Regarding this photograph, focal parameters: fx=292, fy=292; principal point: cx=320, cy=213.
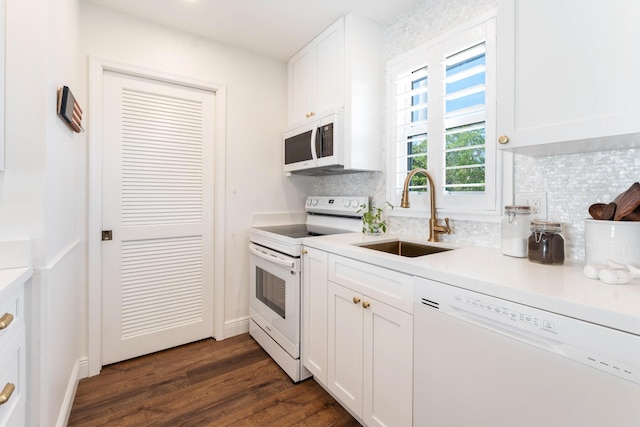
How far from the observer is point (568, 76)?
104cm

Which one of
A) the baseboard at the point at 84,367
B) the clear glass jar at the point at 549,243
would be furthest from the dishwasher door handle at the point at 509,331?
the baseboard at the point at 84,367

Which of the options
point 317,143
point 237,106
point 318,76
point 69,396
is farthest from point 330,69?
point 69,396

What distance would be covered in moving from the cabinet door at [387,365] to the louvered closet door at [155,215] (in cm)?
160

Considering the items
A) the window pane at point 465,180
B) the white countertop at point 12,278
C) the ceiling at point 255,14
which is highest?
the ceiling at point 255,14

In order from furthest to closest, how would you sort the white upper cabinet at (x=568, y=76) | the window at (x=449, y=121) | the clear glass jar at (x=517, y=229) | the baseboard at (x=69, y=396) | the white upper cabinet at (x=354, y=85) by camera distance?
the white upper cabinet at (x=354, y=85)
the window at (x=449, y=121)
the baseboard at (x=69, y=396)
the clear glass jar at (x=517, y=229)
the white upper cabinet at (x=568, y=76)

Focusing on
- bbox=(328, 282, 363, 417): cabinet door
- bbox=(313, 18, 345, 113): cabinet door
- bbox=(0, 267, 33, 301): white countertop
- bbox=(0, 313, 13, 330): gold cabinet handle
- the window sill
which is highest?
bbox=(313, 18, 345, 113): cabinet door

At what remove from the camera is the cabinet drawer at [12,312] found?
91cm

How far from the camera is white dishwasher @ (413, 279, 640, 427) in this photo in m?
0.72

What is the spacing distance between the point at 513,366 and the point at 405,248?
1070mm

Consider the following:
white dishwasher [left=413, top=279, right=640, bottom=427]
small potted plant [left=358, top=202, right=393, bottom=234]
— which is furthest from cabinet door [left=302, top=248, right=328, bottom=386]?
white dishwasher [left=413, top=279, right=640, bottom=427]

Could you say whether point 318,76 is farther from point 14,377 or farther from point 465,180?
point 14,377

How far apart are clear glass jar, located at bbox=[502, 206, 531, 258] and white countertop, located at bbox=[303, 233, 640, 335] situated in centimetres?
5

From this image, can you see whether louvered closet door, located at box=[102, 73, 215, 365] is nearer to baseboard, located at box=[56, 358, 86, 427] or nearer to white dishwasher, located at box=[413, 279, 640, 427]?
baseboard, located at box=[56, 358, 86, 427]

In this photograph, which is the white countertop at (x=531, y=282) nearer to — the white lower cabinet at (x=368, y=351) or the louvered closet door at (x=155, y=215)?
the white lower cabinet at (x=368, y=351)
